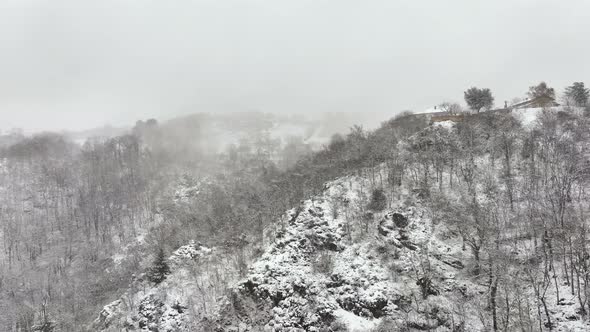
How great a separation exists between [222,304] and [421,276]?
2387cm

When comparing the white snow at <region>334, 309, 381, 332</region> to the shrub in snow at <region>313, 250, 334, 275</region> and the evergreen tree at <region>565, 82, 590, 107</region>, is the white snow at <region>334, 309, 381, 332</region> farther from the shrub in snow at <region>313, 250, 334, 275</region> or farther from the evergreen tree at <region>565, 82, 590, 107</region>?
the evergreen tree at <region>565, 82, 590, 107</region>

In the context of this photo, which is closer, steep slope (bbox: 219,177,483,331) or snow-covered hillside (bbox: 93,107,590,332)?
snow-covered hillside (bbox: 93,107,590,332)

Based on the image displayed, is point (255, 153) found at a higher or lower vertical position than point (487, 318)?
higher

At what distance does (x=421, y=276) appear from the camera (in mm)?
41406

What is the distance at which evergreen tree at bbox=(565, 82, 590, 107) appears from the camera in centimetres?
6631

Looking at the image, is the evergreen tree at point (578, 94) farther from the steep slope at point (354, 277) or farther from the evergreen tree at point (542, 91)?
the steep slope at point (354, 277)

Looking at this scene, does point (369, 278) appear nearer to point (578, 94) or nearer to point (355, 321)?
point (355, 321)

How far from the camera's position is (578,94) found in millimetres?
66562

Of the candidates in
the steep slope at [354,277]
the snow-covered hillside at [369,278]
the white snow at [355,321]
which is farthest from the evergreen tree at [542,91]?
the white snow at [355,321]

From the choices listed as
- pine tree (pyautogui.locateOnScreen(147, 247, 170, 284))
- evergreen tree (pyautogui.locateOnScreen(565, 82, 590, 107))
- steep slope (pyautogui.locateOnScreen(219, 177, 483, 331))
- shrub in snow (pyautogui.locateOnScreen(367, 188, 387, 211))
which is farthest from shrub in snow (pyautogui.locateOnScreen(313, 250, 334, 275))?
evergreen tree (pyautogui.locateOnScreen(565, 82, 590, 107))

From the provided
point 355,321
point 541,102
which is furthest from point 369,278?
point 541,102

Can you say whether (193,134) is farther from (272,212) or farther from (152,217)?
(272,212)

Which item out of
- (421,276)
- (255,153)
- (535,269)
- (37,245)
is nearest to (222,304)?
(421,276)

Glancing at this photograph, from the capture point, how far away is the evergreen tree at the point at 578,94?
218 feet
